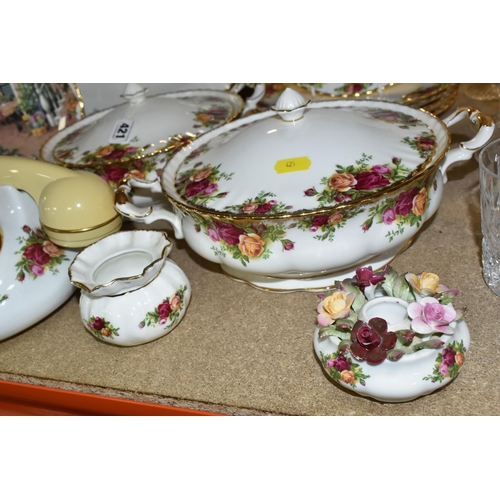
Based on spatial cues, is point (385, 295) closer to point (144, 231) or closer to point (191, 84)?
point (144, 231)

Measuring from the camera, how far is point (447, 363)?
0.79 meters

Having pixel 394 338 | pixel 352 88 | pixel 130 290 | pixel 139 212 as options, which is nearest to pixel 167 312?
pixel 130 290

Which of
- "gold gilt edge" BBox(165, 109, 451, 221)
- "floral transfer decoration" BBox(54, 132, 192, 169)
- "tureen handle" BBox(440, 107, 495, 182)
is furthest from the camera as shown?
"floral transfer decoration" BBox(54, 132, 192, 169)

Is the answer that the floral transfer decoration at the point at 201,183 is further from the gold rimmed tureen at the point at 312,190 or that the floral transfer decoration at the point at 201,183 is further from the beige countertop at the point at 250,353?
the beige countertop at the point at 250,353

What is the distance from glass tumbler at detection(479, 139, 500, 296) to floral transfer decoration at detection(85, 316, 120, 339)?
65 centimetres

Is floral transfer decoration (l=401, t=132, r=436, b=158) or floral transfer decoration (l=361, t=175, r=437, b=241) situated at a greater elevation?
floral transfer decoration (l=401, t=132, r=436, b=158)

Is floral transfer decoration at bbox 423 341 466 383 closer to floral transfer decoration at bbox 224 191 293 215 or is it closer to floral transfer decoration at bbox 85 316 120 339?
floral transfer decoration at bbox 224 191 293 215

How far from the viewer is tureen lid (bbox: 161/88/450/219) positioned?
0.91 metres

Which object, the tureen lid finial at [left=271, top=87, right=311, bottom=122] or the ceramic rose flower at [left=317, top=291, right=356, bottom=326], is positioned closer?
the ceramic rose flower at [left=317, top=291, right=356, bottom=326]

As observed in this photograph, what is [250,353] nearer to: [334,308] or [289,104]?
[334,308]

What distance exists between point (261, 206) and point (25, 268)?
496 millimetres

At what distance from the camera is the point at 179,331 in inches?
42.2

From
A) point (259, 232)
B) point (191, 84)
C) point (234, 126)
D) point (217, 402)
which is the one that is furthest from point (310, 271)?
point (191, 84)

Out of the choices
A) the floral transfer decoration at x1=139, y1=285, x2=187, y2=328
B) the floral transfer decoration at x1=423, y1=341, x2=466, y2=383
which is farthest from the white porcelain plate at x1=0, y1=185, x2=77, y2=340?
the floral transfer decoration at x1=423, y1=341, x2=466, y2=383
